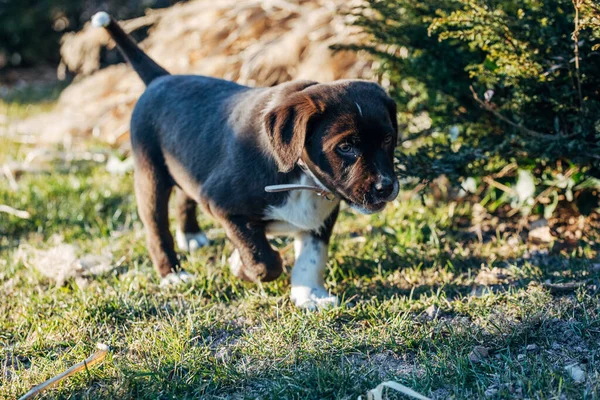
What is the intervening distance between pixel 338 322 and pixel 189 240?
1.52 metres

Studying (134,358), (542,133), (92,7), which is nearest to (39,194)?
(134,358)

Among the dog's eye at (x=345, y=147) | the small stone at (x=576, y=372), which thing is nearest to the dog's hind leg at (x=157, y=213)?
the dog's eye at (x=345, y=147)

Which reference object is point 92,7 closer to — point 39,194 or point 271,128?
point 39,194

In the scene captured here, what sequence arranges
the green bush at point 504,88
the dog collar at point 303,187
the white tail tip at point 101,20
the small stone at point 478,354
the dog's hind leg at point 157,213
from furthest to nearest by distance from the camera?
the white tail tip at point 101,20 < the dog's hind leg at point 157,213 < the green bush at point 504,88 < the dog collar at point 303,187 < the small stone at point 478,354

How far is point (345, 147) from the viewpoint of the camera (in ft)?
10.1

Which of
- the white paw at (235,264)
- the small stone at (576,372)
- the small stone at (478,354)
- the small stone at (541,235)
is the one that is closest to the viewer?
the small stone at (576,372)

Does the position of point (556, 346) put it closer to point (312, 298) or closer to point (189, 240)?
point (312, 298)

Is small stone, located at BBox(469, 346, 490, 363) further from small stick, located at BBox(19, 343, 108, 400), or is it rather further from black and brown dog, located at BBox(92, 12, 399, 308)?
small stick, located at BBox(19, 343, 108, 400)

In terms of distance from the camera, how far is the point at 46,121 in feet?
25.3

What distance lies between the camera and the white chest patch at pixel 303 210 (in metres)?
3.34

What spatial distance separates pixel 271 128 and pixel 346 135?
34 cm

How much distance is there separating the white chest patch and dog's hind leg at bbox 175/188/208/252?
112 cm

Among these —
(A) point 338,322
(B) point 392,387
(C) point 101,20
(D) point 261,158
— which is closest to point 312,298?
(A) point 338,322

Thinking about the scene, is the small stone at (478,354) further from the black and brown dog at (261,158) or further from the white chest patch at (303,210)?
the white chest patch at (303,210)
